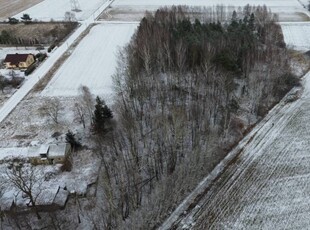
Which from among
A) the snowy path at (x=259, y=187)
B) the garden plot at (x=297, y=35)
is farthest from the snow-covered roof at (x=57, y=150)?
the garden plot at (x=297, y=35)

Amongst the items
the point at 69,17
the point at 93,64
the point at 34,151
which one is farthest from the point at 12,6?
the point at 34,151

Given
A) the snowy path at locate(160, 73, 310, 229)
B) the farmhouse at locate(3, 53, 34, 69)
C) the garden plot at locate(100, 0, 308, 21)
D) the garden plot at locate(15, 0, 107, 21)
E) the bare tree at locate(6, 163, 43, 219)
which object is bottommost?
the snowy path at locate(160, 73, 310, 229)

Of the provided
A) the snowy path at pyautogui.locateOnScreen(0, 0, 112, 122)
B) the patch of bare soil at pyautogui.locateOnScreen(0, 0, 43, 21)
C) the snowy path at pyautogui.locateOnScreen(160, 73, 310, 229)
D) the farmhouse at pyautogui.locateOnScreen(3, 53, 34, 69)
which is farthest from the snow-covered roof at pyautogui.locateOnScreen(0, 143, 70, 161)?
the patch of bare soil at pyautogui.locateOnScreen(0, 0, 43, 21)

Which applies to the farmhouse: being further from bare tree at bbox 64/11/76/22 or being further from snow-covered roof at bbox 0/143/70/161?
bare tree at bbox 64/11/76/22

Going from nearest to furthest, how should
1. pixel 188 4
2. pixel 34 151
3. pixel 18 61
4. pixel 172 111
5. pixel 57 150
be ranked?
pixel 57 150 < pixel 34 151 < pixel 172 111 < pixel 18 61 < pixel 188 4

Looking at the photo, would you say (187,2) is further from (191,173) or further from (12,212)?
(12,212)

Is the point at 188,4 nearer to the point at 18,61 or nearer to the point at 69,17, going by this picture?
the point at 69,17
